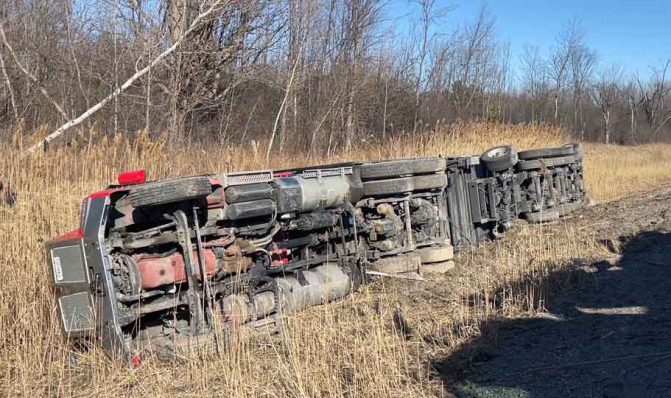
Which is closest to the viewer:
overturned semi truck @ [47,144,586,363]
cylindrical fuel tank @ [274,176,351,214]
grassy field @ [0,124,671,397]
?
grassy field @ [0,124,671,397]

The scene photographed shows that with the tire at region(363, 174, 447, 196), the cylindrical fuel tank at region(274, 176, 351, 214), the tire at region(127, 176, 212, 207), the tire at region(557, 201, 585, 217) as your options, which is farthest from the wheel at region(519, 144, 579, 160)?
the tire at region(127, 176, 212, 207)

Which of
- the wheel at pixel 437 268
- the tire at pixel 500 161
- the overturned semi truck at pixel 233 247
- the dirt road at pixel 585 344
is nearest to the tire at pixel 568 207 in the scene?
the tire at pixel 500 161

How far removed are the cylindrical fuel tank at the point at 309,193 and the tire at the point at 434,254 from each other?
1240mm

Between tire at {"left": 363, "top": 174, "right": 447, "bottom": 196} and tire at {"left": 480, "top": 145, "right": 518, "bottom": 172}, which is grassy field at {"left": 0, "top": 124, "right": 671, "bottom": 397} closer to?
tire at {"left": 363, "top": 174, "right": 447, "bottom": 196}

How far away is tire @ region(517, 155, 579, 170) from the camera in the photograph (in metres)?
9.51

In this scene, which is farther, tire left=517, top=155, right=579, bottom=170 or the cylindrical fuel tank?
tire left=517, top=155, right=579, bottom=170

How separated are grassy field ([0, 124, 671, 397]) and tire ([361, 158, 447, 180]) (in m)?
1.13

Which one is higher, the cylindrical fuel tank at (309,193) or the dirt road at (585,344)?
the cylindrical fuel tank at (309,193)

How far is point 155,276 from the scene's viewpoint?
4.31m

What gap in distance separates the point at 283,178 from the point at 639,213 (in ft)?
22.5

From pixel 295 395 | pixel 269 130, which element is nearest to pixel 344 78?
pixel 269 130

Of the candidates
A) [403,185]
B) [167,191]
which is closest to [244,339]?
[167,191]

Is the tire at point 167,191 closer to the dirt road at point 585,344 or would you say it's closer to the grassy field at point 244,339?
the grassy field at point 244,339

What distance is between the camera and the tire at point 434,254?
6.91 metres
